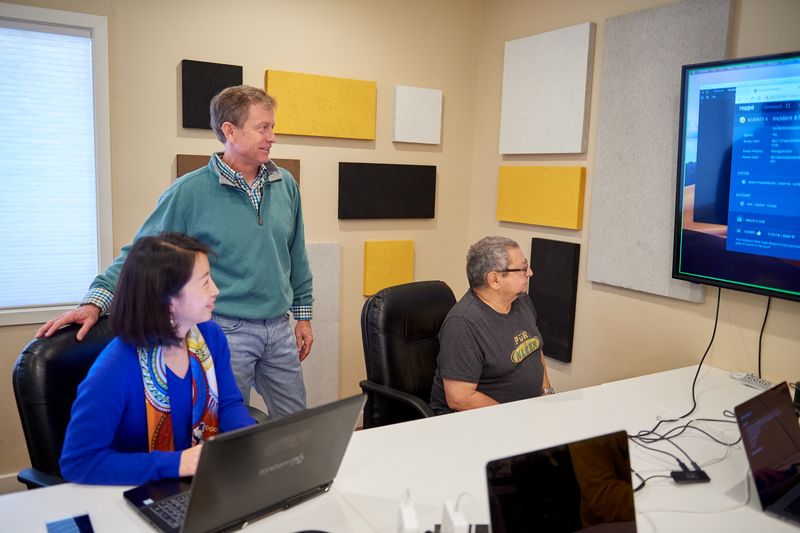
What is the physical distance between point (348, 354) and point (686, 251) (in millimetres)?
1874

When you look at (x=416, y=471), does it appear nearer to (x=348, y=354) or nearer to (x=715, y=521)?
(x=715, y=521)

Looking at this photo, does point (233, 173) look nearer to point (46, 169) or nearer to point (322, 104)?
point (46, 169)

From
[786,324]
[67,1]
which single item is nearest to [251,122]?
[67,1]

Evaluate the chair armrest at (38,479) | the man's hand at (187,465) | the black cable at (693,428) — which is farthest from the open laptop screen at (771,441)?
the chair armrest at (38,479)

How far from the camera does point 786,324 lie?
2.29 m

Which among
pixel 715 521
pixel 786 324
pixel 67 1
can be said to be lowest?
pixel 715 521

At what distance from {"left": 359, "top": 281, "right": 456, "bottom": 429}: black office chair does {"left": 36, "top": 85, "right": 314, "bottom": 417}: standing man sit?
0.33m

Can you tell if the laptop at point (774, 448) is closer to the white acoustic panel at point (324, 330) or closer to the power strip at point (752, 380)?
the power strip at point (752, 380)

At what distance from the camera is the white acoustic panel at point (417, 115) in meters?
3.48

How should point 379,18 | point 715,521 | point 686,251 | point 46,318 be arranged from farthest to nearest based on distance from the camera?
point 379,18, point 46,318, point 686,251, point 715,521

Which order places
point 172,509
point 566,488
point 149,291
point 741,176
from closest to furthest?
point 566,488, point 172,509, point 149,291, point 741,176

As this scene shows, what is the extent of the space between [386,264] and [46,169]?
5.67 feet

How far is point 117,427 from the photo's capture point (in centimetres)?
145

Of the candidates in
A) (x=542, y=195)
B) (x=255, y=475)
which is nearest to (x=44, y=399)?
(x=255, y=475)
